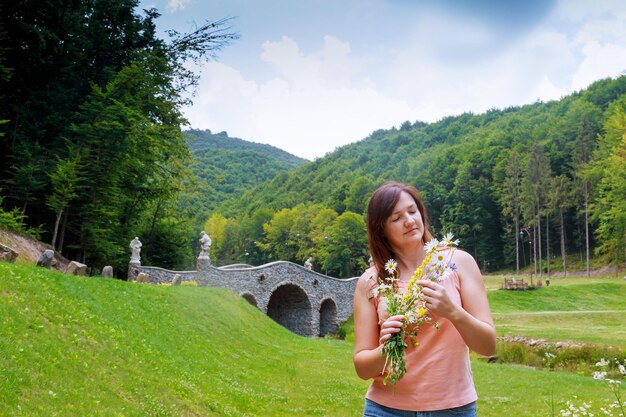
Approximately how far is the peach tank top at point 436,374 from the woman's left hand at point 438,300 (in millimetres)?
136

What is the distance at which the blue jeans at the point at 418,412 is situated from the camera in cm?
234

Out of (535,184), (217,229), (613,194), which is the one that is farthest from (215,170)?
(613,194)

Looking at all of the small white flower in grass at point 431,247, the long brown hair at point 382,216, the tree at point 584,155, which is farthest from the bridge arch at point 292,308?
the tree at point 584,155

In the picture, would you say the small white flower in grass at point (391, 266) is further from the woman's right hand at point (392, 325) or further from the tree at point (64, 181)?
the tree at point (64, 181)

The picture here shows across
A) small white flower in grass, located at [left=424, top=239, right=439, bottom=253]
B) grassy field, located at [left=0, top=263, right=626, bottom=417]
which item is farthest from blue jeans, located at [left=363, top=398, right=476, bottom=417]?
grassy field, located at [left=0, top=263, right=626, bottom=417]

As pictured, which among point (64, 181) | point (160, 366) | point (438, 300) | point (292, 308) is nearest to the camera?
point (438, 300)

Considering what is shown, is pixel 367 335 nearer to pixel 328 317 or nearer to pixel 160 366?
pixel 160 366

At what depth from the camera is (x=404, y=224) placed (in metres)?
2.60

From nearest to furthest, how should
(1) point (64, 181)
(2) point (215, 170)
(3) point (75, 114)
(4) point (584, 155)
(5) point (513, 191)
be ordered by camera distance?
(1) point (64, 181)
(3) point (75, 114)
(4) point (584, 155)
(5) point (513, 191)
(2) point (215, 170)

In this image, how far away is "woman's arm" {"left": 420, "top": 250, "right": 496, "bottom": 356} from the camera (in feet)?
7.27

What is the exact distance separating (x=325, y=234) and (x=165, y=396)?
58047mm

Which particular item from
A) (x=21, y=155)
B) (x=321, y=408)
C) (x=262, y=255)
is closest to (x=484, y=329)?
(x=321, y=408)

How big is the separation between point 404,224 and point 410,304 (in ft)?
1.49

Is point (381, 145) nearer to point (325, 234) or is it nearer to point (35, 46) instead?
point (325, 234)
